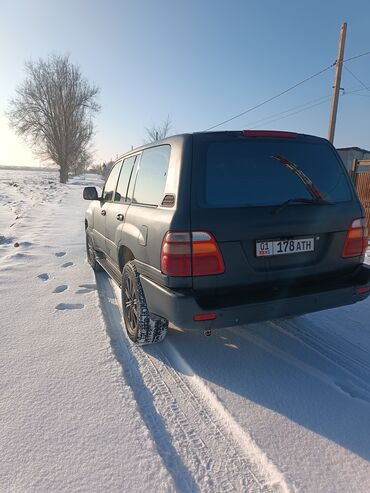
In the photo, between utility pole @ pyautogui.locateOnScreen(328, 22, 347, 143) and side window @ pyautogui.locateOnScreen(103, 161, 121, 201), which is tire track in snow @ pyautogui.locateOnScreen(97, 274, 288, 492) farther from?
utility pole @ pyautogui.locateOnScreen(328, 22, 347, 143)

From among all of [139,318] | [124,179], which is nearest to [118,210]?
[124,179]

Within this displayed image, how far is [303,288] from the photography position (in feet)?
8.30

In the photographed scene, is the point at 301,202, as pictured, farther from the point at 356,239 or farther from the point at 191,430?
the point at 191,430

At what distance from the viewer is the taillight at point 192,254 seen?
2.25m

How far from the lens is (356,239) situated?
2729 mm

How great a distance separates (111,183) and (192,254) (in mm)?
2620

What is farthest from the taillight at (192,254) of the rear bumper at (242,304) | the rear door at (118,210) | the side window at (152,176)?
the rear door at (118,210)

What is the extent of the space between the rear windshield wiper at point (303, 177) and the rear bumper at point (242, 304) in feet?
2.38

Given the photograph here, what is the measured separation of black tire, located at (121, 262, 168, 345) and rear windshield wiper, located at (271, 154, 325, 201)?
1545 mm

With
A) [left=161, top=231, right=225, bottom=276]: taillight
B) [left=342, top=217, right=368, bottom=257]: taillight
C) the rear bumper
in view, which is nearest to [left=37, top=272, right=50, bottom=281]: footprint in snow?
the rear bumper

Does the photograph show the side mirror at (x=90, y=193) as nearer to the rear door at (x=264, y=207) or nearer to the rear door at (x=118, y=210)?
the rear door at (x=118, y=210)

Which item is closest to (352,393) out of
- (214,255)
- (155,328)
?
(214,255)

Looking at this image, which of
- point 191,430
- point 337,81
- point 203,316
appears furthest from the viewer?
point 337,81

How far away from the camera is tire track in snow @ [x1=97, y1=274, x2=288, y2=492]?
67.4 inches
